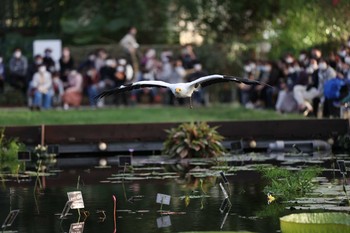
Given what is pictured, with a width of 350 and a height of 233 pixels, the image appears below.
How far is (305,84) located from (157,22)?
586 inches

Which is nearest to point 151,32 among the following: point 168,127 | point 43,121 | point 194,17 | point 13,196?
point 194,17

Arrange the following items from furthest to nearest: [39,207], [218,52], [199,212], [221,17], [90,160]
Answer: [221,17] < [218,52] < [90,160] < [39,207] < [199,212]

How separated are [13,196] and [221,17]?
29.6 meters

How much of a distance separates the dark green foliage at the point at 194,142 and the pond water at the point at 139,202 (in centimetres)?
252

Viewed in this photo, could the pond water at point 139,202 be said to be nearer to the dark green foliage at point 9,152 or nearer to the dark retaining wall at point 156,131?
the dark green foliage at point 9,152

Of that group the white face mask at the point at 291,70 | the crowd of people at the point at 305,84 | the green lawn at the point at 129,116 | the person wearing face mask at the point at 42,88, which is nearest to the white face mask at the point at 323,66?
the crowd of people at the point at 305,84

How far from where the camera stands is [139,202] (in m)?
18.2

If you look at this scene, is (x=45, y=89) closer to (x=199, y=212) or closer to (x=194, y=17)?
(x=194, y=17)

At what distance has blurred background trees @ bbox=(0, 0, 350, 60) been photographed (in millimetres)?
46719

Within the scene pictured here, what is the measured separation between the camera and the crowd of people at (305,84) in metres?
32.0

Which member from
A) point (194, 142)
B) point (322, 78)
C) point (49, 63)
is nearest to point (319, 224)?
point (194, 142)

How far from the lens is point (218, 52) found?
44.8 metres

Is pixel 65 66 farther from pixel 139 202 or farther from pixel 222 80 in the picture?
pixel 139 202

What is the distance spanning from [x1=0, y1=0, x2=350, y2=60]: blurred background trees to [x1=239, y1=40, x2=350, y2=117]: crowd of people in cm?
483
